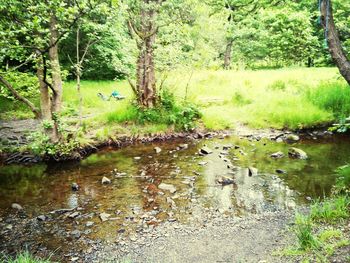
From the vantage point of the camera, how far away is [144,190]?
28.7 feet

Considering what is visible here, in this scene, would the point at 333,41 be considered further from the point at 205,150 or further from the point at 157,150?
the point at 157,150

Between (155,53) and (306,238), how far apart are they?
34.0ft

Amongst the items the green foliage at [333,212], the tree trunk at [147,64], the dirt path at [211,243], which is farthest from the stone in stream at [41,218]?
the tree trunk at [147,64]

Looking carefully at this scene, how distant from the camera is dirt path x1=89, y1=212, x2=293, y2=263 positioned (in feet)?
18.2

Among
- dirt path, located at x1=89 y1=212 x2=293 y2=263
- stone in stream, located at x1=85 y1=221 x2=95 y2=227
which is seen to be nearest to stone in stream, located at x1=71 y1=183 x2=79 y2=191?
stone in stream, located at x1=85 y1=221 x2=95 y2=227

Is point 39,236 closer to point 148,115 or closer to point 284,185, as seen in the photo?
point 284,185

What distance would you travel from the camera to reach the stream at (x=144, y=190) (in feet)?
22.1

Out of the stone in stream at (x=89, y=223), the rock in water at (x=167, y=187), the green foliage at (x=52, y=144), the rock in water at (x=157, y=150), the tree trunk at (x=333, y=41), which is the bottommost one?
the stone in stream at (x=89, y=223)

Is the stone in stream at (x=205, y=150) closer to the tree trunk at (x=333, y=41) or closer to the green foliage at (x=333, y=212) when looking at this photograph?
the green foliage at (x=333, y=212)

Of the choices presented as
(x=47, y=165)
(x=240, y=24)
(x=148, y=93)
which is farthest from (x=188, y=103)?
(x=240, y=24)

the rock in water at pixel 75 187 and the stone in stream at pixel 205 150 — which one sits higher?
the stone in stream at pixel 205 150

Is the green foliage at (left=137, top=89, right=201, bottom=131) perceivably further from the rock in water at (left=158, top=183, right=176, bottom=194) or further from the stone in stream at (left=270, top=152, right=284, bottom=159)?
the rock in water at (left=158, top=183, right=176, bottom=194)

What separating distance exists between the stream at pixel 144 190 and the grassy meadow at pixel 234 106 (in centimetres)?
165

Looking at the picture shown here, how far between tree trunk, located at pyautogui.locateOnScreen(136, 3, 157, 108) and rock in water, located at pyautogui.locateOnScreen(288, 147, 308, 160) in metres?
6.08
